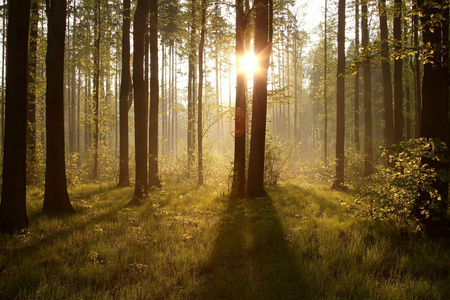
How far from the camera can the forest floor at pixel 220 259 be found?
140 inches

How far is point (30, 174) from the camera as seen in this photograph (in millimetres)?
11594

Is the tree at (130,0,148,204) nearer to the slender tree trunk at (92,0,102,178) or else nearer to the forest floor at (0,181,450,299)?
the forest floor at (0,181,450,299)

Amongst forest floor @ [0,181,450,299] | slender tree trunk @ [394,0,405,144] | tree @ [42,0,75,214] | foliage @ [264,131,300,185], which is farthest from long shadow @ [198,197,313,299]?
slender tree trunk @ [394,0,405,144]

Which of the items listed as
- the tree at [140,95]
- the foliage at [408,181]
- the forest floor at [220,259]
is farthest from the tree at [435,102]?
the tree at [140,95]

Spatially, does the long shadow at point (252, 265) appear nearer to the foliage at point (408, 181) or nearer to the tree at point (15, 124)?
the foliage at point (408, 181)

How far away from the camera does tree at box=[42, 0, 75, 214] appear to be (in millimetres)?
7020

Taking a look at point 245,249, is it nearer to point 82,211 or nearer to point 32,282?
point 32,282

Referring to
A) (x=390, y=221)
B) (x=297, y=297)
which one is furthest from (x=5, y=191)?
(x=390, y=221)

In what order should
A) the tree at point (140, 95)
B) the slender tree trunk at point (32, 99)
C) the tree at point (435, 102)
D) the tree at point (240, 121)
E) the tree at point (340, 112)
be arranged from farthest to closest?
the tree at point (340, 112) → the slender tree trunk at point (32, 99) → the tree at point (240, 121) → the tree at point (140, 95) → the tree at point (435, 102)

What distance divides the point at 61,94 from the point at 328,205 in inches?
351

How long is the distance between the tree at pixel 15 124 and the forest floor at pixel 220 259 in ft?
1.88

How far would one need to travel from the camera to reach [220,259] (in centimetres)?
471

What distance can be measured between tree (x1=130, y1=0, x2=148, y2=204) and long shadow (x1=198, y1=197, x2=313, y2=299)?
393 centimetres

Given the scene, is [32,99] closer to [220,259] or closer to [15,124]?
[15,124]
